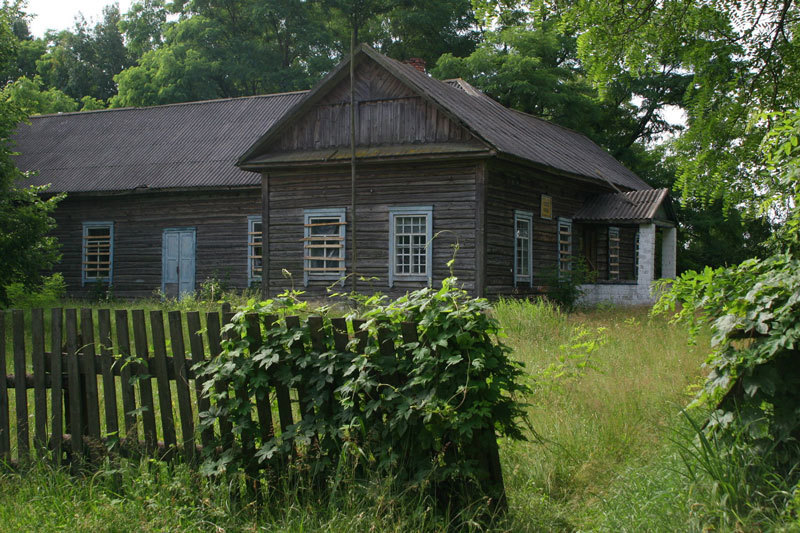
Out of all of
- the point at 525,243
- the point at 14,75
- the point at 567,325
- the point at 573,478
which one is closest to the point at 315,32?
the point at 14,75

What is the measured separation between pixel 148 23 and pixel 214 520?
41547 millimetres

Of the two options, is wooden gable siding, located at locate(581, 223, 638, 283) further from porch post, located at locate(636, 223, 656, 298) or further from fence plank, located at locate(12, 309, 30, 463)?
Answer: fence plank, located at locate(12, 309, 30, 463)

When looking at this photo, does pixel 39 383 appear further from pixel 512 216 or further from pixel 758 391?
pixel 512 216

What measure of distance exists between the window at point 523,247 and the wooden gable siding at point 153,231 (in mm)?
7157

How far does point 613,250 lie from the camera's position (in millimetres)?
23344

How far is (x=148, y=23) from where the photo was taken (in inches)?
1640

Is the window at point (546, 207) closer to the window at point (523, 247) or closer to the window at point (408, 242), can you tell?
the window at point (523, 247)

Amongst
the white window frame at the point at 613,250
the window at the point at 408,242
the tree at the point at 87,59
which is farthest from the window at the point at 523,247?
the tree at the point at 87,59

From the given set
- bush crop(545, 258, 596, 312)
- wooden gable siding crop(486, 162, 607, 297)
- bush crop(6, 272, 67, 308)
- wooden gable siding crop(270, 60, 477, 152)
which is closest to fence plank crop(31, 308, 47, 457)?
bush crop(6, 272, 67, 308)

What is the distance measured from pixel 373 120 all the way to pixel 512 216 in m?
3.80

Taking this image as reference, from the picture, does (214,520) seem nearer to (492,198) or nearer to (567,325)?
(567,325)

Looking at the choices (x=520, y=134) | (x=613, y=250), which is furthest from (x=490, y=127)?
(x=613, y=250)

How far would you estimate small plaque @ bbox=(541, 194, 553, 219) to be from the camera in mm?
19266

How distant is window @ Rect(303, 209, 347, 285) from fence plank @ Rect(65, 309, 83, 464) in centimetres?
1253
